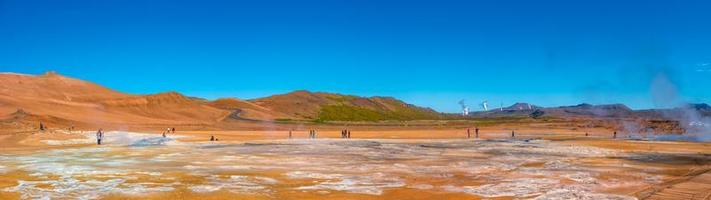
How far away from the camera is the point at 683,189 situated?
22578 millimetres

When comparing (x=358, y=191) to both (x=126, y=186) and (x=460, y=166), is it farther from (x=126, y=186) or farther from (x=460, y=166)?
(x=460, y=166)

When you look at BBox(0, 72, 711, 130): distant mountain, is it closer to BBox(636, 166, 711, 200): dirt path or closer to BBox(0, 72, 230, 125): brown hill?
BBox(0, 72, 230, 125): brown hill

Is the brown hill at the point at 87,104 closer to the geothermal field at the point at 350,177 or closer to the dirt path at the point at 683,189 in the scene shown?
the geothermal field at the point at 350,177

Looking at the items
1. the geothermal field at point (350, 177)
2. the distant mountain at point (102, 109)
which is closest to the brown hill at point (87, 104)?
the distant mountain at point (102, 109)

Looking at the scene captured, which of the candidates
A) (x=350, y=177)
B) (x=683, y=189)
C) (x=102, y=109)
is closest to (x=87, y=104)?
(x=102, y=109)

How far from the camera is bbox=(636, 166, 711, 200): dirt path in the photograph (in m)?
20.6

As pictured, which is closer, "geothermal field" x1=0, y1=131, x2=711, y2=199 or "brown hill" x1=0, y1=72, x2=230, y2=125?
"geothermal field" x1=0, y1=131, x2=711, y2=199

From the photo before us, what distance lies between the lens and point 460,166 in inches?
1296

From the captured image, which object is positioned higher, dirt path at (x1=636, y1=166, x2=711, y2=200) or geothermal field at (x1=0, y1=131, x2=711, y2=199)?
geothermal field at (x1=0, y1=131, x2=711, y2=199)

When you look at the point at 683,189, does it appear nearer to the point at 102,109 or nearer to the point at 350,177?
the point at 350,177

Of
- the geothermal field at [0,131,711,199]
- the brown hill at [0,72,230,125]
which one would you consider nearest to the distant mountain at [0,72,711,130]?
the brown hill at [0,72,230,125]

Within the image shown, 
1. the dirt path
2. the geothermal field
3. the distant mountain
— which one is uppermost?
the distant mountain

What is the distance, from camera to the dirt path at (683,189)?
2058cm

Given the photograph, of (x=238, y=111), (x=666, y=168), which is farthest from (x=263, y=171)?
(x=238, y=111)
